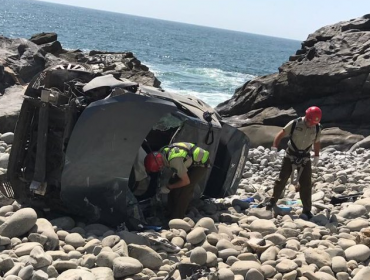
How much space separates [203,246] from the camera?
6.29 meters

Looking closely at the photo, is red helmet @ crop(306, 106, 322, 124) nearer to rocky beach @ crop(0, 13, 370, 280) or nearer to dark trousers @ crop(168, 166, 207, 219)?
rocky beach @ crop(0, 13, 370, 280)

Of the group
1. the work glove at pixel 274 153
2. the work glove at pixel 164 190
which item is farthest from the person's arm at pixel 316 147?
the work glove at pixel 164 190

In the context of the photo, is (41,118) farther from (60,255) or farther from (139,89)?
(60,255)

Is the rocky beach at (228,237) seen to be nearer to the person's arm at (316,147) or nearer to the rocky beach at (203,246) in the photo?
the rocky beach at (203,246)

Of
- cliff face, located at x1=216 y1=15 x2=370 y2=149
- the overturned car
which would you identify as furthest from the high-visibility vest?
cliff face, located at x1=216 y1=15 x2=370 y2=149

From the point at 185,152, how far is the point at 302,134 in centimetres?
228

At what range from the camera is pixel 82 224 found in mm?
7004

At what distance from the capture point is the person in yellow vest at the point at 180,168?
7141mm

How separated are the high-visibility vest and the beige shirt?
180cm

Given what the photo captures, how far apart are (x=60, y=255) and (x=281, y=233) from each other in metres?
3.03

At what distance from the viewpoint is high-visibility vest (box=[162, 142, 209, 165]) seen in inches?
280

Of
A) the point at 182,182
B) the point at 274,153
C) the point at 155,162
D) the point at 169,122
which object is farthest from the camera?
the point at 274,153

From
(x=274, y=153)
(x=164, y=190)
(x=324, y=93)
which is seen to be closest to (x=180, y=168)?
(x=164, y=190)

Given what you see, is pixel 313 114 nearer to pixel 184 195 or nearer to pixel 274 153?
pixel 274 153
